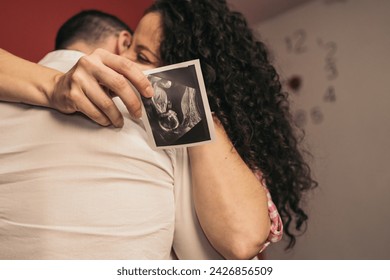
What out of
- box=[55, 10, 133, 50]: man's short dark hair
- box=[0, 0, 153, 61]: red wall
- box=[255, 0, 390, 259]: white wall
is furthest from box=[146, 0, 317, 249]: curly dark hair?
box=[255, 0, 390, 259]: white wall

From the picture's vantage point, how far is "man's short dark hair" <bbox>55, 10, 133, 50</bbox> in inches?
44.1

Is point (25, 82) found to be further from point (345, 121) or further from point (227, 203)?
point (345, 121)

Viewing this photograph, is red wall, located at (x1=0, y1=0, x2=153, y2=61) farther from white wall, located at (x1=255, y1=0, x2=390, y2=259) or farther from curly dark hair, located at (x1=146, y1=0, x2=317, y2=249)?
white wall, located at (x1=255, y1=0, x2=390, y2=259)

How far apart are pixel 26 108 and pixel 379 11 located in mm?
1946

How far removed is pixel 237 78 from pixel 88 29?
2.00 feet

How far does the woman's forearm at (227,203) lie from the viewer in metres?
0.62

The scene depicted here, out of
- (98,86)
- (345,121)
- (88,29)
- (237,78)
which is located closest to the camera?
(98,86)

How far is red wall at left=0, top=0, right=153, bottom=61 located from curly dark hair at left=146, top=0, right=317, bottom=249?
700mm

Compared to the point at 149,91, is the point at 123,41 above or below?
above

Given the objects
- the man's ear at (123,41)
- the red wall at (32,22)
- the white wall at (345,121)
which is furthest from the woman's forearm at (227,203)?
the white wall at (345,121)

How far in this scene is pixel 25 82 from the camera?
1.85 ft

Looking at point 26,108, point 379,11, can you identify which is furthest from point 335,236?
point 26,108

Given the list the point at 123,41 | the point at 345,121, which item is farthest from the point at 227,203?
the point at 345,121

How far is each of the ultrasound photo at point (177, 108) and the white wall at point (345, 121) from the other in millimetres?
1485
